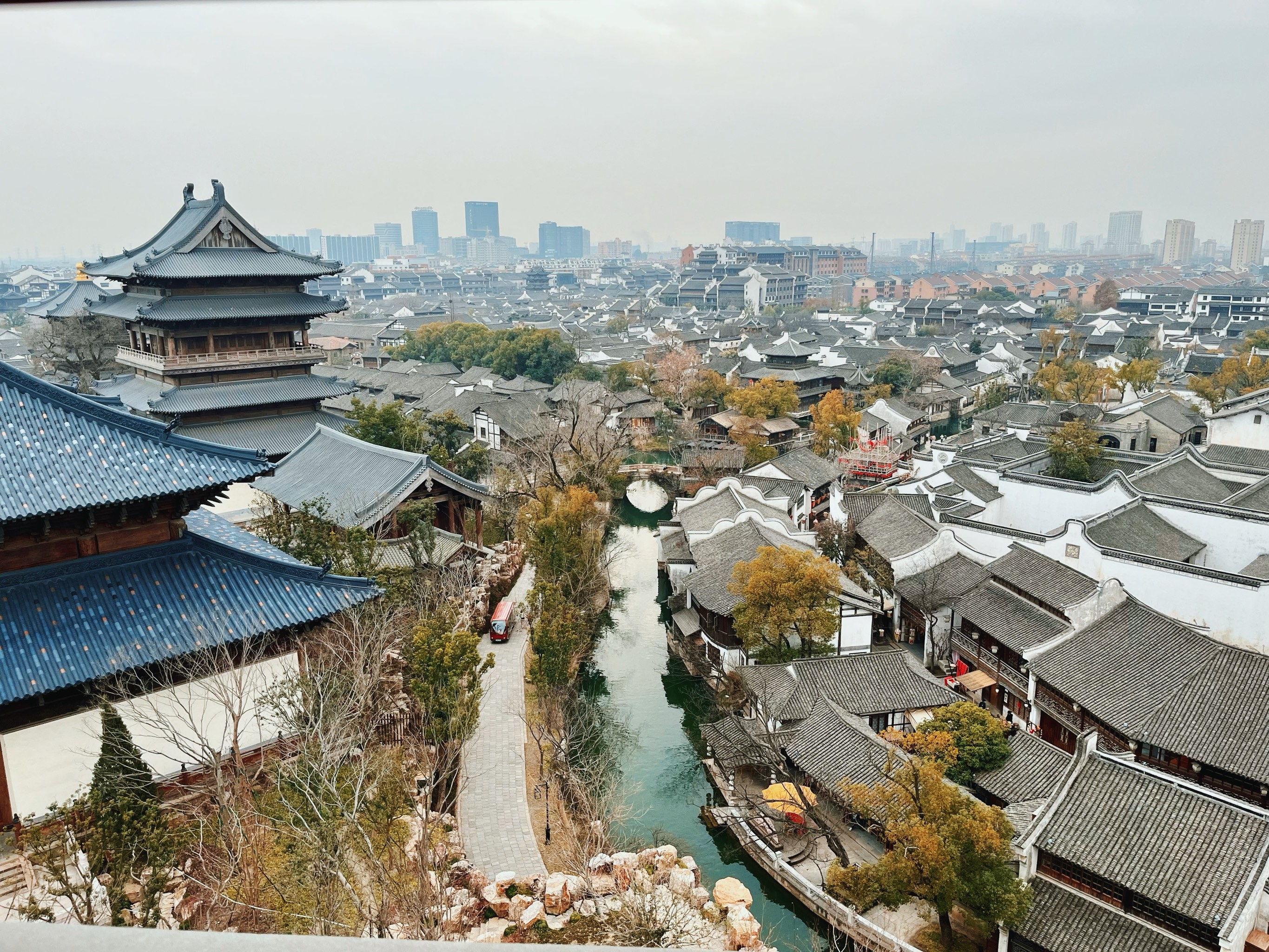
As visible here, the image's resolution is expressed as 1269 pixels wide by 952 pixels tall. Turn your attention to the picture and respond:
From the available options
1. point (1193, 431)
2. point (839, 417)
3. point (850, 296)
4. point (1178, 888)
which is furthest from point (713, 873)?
point (850, 296)

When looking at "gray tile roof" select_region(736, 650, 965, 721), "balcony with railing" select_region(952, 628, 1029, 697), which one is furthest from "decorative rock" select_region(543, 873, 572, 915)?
"balcony with railing" select_region(952, 628, 1029, 697)

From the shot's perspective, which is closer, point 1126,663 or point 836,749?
point 836,749

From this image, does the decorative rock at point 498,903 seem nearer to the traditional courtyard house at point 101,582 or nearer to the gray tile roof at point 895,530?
the traditional courtyard house at point 101,582

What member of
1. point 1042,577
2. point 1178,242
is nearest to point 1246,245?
point 1178,242

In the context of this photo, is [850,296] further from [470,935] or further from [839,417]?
[470,935]

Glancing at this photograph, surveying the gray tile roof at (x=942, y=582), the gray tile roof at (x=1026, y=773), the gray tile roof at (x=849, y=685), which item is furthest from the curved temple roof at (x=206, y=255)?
the gray tile roof at (x=1026, y=773)

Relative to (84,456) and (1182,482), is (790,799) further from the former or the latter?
(1182,482)
